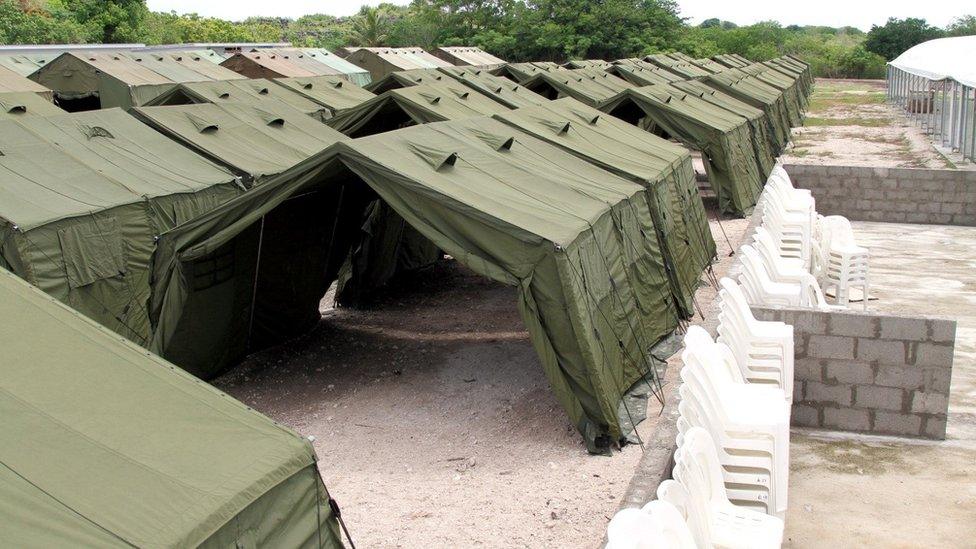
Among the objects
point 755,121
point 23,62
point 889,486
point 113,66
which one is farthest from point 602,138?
point 23,62

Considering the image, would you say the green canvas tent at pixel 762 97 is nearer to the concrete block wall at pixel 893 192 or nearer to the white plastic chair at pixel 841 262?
the concrete block wall at pixel 893 192

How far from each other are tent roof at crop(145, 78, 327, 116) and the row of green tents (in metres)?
4.97

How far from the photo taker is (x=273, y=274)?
9.91 meters

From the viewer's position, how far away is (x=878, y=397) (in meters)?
7.14

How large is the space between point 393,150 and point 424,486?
2941 millimetres

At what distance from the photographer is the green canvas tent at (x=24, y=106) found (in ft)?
47.2

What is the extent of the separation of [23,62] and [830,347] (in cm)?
2399

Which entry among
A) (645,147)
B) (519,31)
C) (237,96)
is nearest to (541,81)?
(237,96)

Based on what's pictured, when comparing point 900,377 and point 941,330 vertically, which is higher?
point 941,330

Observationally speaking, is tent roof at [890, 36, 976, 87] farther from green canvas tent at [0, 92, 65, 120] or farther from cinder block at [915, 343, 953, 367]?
green canvas tent at [0, 92, 65, 120]

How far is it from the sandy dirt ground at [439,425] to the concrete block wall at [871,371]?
1.27 metres

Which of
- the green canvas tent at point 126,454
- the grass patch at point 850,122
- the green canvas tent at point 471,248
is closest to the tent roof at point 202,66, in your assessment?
the grass patch at point 850,122

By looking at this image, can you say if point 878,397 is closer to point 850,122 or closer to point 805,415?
Answer: point 805,415

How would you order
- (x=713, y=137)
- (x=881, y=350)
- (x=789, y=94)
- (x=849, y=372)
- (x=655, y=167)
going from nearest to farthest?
(x=881, y=350) → (x=849, y=372) → (x=655, y=167) → (x=713, y=137) → (x=789, y=94)
